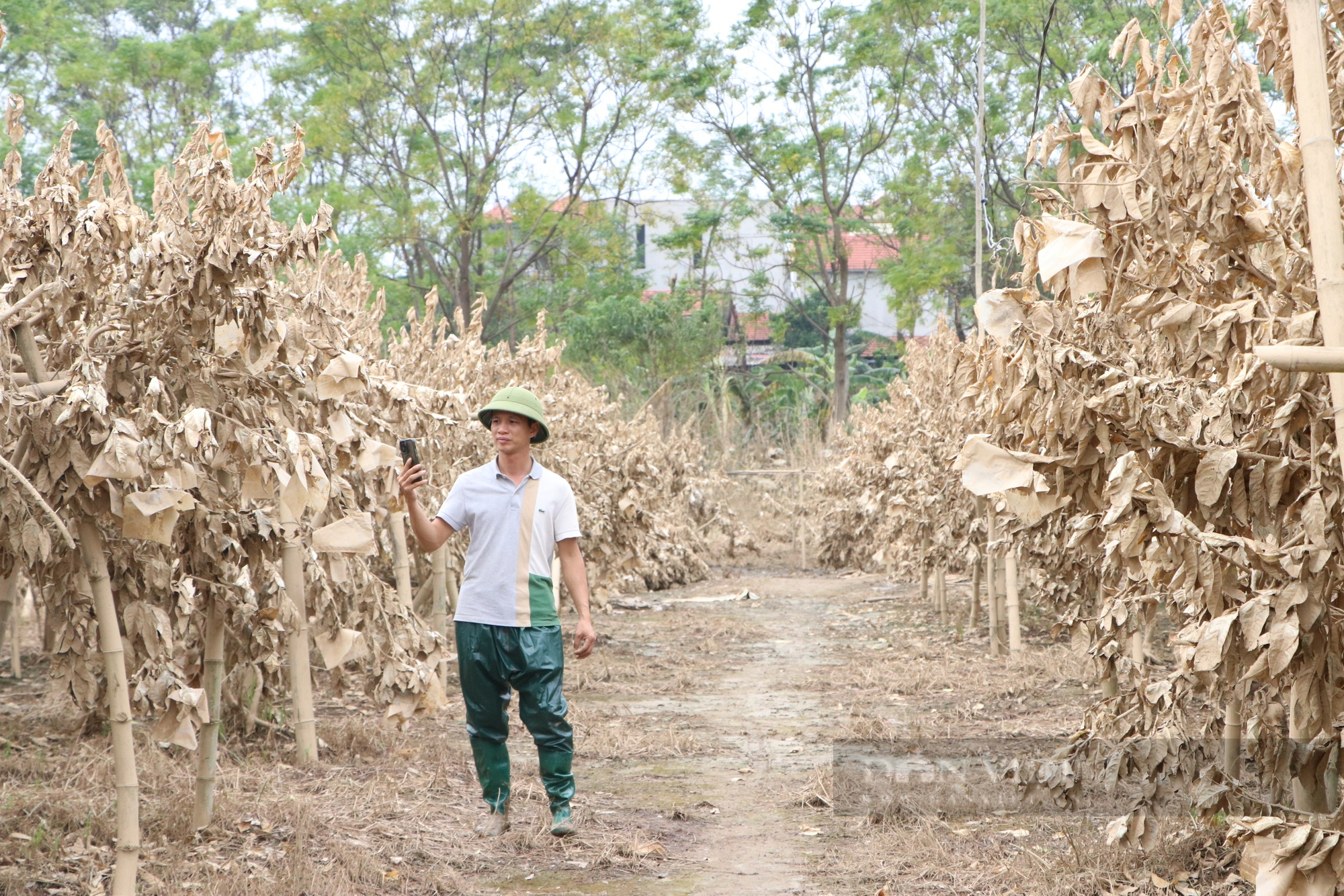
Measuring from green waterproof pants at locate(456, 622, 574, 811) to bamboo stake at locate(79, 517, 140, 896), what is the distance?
4.28ft

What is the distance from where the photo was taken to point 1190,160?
9.95 ft

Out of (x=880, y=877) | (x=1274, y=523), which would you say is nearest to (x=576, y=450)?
(x=880, y=877)

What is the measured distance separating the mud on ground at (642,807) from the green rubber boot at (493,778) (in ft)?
0.26

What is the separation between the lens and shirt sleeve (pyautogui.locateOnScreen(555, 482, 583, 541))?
15.5ft

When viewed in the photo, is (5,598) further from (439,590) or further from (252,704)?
(439,590)

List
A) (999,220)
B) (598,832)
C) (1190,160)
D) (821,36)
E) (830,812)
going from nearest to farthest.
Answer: (1190,160) < (598,832) < (830,812) < (999,220) < (821,36)

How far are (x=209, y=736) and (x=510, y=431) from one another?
1534 mm

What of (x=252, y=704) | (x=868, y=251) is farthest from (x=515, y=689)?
(x=868, y=251)

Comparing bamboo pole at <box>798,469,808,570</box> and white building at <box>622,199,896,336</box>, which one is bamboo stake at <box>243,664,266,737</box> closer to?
bamboo pole at <box>798,469,808,570</box>

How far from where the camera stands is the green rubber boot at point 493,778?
15.2ft

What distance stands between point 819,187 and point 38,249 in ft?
94.1

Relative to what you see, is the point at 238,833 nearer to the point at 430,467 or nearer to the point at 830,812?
the point at 830,812

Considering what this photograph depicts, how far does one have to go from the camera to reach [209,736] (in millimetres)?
4258

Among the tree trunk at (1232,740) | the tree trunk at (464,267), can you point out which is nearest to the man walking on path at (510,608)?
the tree trunk at (1232,740)
